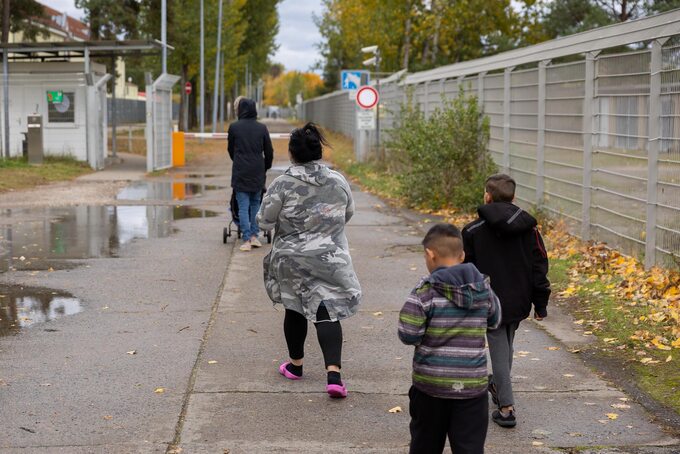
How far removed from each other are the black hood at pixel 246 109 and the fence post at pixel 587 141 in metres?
3.72

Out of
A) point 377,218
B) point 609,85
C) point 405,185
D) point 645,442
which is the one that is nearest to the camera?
point 645,442

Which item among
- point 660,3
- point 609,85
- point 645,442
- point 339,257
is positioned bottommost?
point 645,442

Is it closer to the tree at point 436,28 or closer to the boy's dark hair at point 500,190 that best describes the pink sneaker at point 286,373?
the boy's dark hair at point 500,190

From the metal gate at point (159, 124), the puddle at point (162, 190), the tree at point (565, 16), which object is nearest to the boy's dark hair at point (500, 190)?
the puddle at point (162, 190)

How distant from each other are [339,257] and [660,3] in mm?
41840

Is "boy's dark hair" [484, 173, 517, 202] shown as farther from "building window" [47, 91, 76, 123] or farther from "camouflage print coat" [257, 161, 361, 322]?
"building window" [47, 91, 76, 123]

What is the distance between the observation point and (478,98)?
1608cm

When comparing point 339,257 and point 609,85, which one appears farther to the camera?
point 609,85

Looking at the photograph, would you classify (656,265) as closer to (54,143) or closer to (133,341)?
(133,341)

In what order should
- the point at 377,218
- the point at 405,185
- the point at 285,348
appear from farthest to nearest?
1. the point at 405,185
2. the point at 377,218
3. the point at 285,348

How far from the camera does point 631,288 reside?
8.32 meters

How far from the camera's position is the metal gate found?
25062 millimetres

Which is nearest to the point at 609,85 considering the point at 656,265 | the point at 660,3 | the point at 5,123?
the point at 656,265

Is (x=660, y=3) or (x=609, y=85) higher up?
(x=660, y=3)
